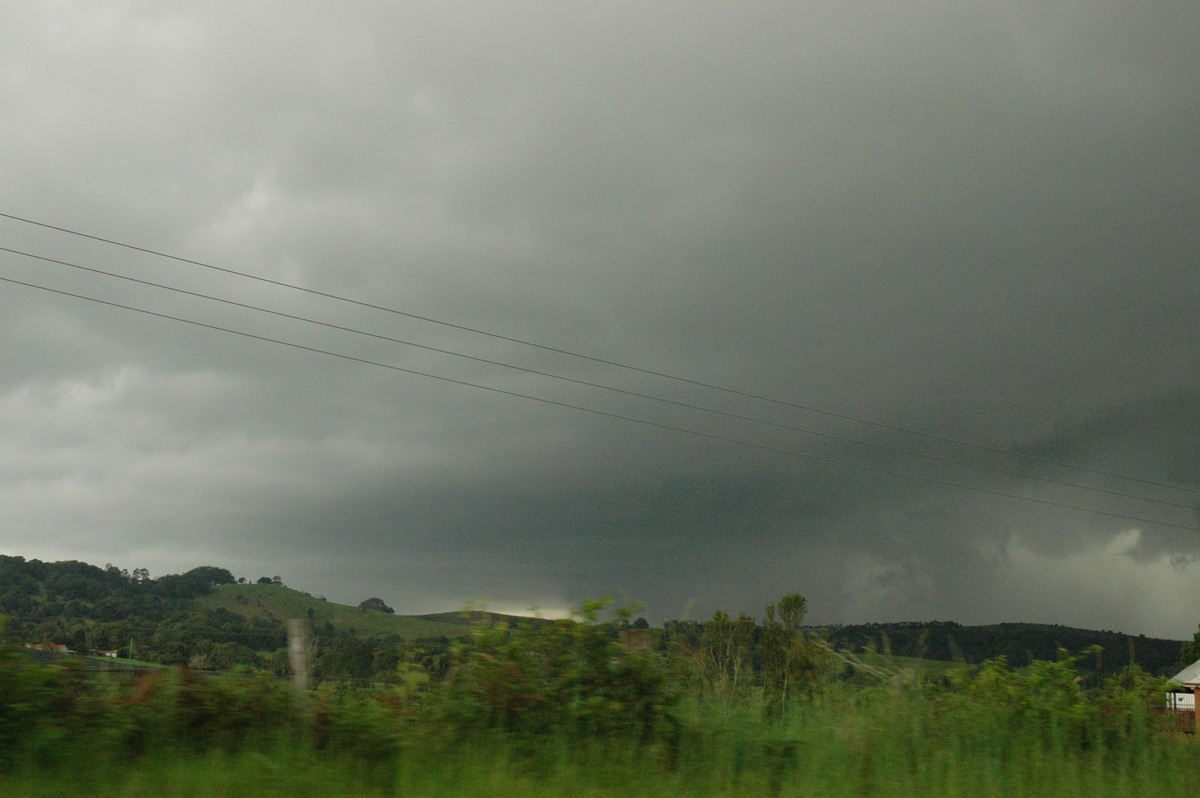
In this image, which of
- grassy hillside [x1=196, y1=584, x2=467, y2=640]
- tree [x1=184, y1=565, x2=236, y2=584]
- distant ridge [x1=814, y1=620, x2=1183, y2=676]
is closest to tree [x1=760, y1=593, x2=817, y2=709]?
distant ridge [x1=814, y1=620, x2=1183, y2=676]

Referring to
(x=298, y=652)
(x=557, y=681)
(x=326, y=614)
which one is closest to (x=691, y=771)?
(x=557, y=681)

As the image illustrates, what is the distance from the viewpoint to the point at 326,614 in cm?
1681

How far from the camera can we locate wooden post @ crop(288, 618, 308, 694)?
8414 mm

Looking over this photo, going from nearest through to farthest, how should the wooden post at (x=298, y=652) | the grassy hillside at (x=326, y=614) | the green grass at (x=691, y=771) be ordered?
the green grass at (x=691, y=771) < the wooden post at (x=298, y=652) < the grassy hillside at (x=326, y=614)

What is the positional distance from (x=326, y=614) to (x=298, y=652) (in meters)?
8.83

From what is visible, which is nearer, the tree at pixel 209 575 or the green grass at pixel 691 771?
the green grass at pixel 691 771

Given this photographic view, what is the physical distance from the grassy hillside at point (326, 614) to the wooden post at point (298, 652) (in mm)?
266

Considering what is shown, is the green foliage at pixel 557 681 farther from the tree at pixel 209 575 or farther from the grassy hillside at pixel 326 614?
the tree at pixel 209 575

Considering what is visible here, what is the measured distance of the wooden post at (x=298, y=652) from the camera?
8414mm

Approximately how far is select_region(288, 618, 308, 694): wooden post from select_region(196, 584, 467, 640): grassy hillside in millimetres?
266

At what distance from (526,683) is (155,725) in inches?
137

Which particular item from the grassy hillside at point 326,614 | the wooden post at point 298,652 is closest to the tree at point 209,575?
the grassy hillside at point 326,614

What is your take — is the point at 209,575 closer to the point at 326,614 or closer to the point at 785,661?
the point at 326,614

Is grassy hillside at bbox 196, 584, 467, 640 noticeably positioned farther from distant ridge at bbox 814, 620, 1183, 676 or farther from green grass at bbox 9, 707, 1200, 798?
distant ridge at bbox 814, 620, 1183, 676
